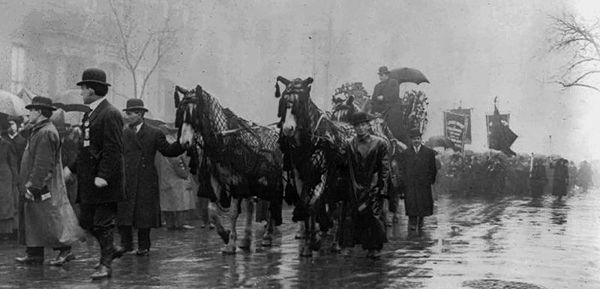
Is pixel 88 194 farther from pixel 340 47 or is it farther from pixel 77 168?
pixel 340 47

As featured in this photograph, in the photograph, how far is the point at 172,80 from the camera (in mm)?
44406

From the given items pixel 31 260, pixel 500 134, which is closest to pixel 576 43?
pixel 500 134

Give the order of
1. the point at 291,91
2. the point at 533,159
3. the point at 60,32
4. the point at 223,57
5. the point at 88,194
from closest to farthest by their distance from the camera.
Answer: the point at 88,194, the point at 291,91, the point at 533,159, the point at 60,32, the point at 223,57

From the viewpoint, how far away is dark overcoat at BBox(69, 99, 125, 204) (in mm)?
8578

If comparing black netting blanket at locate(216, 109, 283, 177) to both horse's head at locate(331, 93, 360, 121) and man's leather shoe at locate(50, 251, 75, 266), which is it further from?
man's leather shoe at locate(50, 251, 75, 266)

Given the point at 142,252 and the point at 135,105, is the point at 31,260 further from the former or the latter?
the point at 135,105

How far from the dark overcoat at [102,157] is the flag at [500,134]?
3049cm

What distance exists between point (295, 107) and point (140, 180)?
2508mm

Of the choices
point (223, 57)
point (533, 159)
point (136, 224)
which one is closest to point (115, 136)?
point (136, 224)

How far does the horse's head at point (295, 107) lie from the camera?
10133 millimetres

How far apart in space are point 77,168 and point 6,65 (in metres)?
29.6

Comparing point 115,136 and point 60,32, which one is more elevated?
point 60,32

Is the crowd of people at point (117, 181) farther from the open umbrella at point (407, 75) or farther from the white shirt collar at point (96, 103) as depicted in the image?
the open umbrella at point (407, 75)

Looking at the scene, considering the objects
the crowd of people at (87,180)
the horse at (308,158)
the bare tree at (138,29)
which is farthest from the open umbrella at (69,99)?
the bare tree at (138,29)
